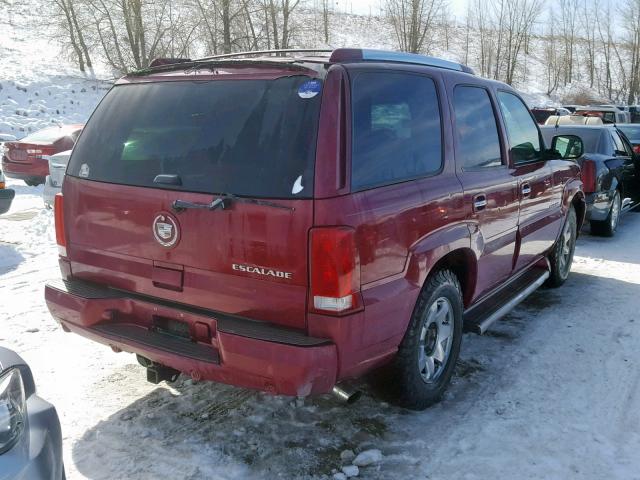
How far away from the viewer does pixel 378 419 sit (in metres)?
3.39

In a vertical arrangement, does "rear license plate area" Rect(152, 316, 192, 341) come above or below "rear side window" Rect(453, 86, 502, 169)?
below

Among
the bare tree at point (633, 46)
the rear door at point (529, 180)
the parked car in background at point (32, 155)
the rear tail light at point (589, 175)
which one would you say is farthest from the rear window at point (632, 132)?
the bare tree at point (633, 46)

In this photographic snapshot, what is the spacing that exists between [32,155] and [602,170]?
1092cm

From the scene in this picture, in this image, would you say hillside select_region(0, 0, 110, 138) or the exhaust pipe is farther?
hillside select_region(0, 0, 110, 138)

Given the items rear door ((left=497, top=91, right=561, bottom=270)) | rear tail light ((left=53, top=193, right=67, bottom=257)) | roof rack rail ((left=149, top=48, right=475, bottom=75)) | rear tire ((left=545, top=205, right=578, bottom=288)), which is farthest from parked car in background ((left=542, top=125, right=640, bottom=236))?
rear tail light ((left=53, top=193, right=67, bottom=257))

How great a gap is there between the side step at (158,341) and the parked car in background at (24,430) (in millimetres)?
709

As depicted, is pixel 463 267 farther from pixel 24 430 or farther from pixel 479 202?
pixel 24 430

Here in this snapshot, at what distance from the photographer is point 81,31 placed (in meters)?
31.0

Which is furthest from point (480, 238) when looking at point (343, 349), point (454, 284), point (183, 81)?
point (183, 81)

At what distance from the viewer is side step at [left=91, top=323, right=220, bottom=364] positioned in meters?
2.78

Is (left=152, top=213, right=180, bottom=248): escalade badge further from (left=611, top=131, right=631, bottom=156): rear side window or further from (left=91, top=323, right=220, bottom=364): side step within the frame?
(left=611, top=131, right=631, bottom=156): rear side window

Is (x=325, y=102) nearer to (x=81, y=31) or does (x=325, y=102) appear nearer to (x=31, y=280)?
(x=31, y=280)

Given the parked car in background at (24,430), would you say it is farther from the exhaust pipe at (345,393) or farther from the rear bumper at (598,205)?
the rear bumper at (598,205)

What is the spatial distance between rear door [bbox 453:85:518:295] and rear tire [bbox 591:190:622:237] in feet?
15.3
